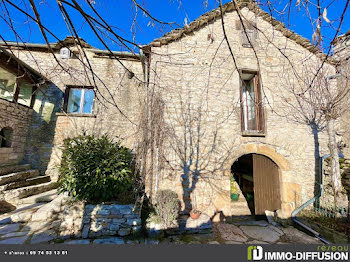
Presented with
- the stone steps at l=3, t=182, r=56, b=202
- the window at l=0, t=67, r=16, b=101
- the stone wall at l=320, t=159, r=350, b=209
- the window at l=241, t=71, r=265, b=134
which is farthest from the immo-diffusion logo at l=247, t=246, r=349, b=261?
the window at l=0, t=67, r=16, b=101

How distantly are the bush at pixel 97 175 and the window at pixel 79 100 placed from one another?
11.2 feet

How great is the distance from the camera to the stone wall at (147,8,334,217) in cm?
424

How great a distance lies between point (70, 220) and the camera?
3.21 m

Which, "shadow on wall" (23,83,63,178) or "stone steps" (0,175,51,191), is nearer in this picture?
"stone steps" (0,175,51,191)

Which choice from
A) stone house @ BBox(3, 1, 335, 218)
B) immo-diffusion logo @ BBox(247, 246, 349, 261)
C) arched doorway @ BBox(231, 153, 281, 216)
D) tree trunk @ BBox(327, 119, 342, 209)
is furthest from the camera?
arched doorway @ BBox(231, 153, 281, 216)

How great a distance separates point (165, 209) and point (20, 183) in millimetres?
5122

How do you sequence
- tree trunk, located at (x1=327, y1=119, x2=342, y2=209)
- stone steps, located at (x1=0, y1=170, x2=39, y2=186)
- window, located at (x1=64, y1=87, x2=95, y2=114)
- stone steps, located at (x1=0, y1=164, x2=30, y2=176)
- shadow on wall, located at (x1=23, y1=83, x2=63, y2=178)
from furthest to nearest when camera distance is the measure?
window, located at (x1=64, y1=87, x2=95, y2=114) < shadow on wall, located at (x1=23, y1=83, x2=63, y2=178) < stone steps, located at (x1=0, y1=164, x2=30, y2=176) < stone steps, located at (x1=0, y1=170, x2=39, y2=186) < tree trunk, located at (x1=327, y1=119, x2=342, y2=209)

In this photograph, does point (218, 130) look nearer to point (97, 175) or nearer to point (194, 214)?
point (194, 214)

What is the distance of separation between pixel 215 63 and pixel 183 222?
484cm

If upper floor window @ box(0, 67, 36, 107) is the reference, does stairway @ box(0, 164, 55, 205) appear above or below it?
below

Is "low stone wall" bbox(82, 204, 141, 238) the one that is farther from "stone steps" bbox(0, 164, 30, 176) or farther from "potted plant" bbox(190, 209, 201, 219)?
"stone steps" bbox(0, 164, 30, 176)

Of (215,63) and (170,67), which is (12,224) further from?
(215,63)

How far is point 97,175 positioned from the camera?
11.2ft

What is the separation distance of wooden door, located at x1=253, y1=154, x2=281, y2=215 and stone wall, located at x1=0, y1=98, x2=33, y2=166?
852cm
